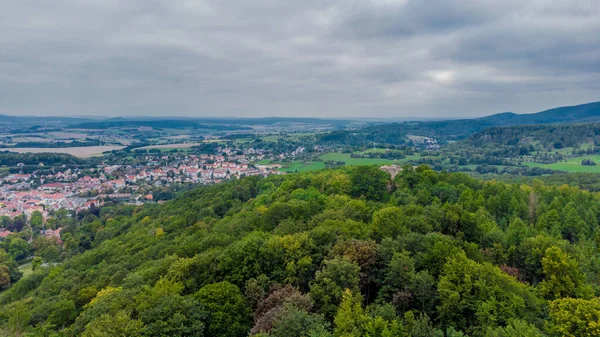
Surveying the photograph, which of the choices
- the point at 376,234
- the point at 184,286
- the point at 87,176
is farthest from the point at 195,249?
the point at 87,176

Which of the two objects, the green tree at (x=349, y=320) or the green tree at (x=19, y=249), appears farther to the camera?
the green tree at (x=19, y=249)

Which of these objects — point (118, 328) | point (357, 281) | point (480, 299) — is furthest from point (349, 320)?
point (118, 328)

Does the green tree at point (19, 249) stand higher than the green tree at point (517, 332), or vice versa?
the green tree at point (517, 332)

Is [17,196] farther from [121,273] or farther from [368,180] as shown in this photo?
[368,180]

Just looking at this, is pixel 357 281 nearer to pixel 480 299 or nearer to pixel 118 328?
pixel 480 299

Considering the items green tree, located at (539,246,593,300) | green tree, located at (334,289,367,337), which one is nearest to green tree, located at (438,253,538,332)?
green tree, located at (539,246,593,300)

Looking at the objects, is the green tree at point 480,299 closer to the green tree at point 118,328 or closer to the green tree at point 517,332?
the green tree at point 517,332

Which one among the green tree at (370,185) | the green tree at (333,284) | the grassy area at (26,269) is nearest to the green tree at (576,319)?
the green tree at (333,284)

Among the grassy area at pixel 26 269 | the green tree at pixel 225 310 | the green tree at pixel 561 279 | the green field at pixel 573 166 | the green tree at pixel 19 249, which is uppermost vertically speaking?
the green tree at pixel 561 279
